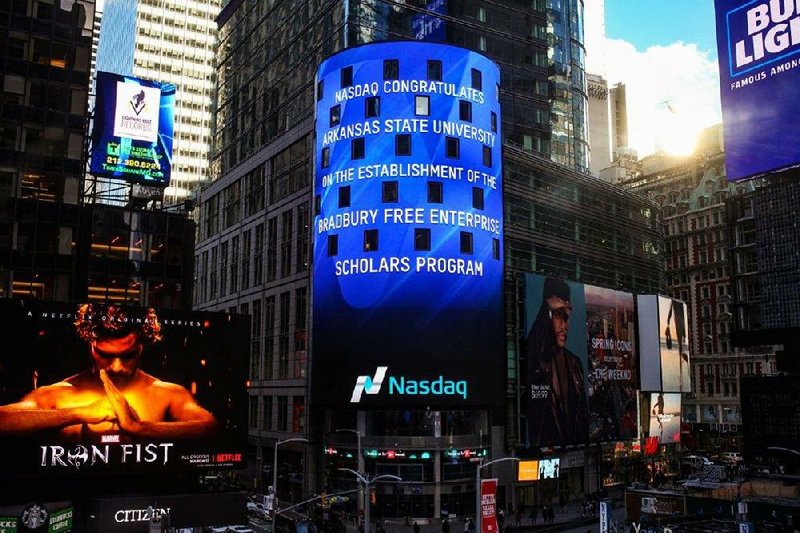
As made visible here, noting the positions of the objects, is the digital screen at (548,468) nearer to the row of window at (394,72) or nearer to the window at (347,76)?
the row of window at (394,72)

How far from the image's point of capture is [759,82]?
39812 millimetres

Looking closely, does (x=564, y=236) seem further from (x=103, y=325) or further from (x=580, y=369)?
(x=103, y=325)

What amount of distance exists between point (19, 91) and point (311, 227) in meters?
32.8

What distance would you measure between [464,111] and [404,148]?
7.55m

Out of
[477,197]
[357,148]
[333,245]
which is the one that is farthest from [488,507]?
[357,148]

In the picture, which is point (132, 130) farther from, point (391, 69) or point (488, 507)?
point (488, 507)

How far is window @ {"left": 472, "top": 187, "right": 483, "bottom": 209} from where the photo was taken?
Result: 74.0 metres

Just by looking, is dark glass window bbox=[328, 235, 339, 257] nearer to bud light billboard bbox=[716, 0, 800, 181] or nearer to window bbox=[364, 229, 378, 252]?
window bbox=[364, 229, 378, 252]

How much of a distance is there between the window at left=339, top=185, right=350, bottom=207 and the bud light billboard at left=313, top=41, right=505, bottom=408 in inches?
4.7

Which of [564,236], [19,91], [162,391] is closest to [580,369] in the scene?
[564,236]

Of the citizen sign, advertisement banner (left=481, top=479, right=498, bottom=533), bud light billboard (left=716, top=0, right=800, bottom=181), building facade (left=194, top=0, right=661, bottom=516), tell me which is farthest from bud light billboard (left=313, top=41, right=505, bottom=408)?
bud light billboard (left=716, top=0, right=800, bottom=181)

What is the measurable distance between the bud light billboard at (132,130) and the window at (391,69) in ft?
66.7

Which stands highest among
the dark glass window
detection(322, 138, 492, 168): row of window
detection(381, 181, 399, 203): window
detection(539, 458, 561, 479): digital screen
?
detection(322, 138, 492, 168): row of window

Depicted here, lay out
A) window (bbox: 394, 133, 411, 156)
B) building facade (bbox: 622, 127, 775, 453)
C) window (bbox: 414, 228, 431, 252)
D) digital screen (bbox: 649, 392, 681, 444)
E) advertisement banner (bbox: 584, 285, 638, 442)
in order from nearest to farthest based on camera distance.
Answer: window (bbox: 414, 228, 431, 252), window (bbox: 394, 133, 411, 156), advertisement banner (bbox: 584, 285, 638, 442), digital screen (bbox: 649, 392, 681, 444), building facade (bbox: 622, 127, 775, 453)
